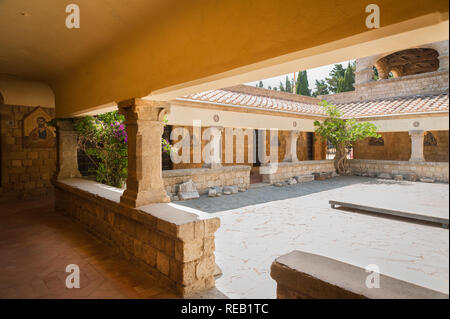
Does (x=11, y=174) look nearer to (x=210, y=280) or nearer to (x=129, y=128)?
(x=129, y=128)

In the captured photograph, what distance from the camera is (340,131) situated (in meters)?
10.9

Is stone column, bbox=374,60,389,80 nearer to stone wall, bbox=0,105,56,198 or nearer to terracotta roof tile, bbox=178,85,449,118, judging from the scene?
terracotta roof tile, bbox=178,85,449,118

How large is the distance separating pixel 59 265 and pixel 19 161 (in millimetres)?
5721

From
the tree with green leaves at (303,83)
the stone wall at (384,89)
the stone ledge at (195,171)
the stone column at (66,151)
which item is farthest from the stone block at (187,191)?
the tree with green leaves at (303,83)

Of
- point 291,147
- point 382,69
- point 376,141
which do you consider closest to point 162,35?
point 291,147

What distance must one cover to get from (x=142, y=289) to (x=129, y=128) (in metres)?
2.05

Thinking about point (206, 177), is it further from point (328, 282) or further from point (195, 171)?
point (328, 282)

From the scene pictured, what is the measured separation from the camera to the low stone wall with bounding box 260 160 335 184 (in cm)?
998

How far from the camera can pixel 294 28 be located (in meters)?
1.60

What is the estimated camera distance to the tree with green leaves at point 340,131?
10492mm

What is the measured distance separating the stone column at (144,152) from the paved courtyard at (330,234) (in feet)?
4.43

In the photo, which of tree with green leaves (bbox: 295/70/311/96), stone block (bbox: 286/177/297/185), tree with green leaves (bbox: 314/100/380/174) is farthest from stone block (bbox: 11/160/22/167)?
tree with green leaves (bbox: 295/70/311/96)

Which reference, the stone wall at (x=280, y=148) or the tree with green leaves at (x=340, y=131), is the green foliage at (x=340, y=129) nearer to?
the tree with green leaves at (x=340, y=131)
